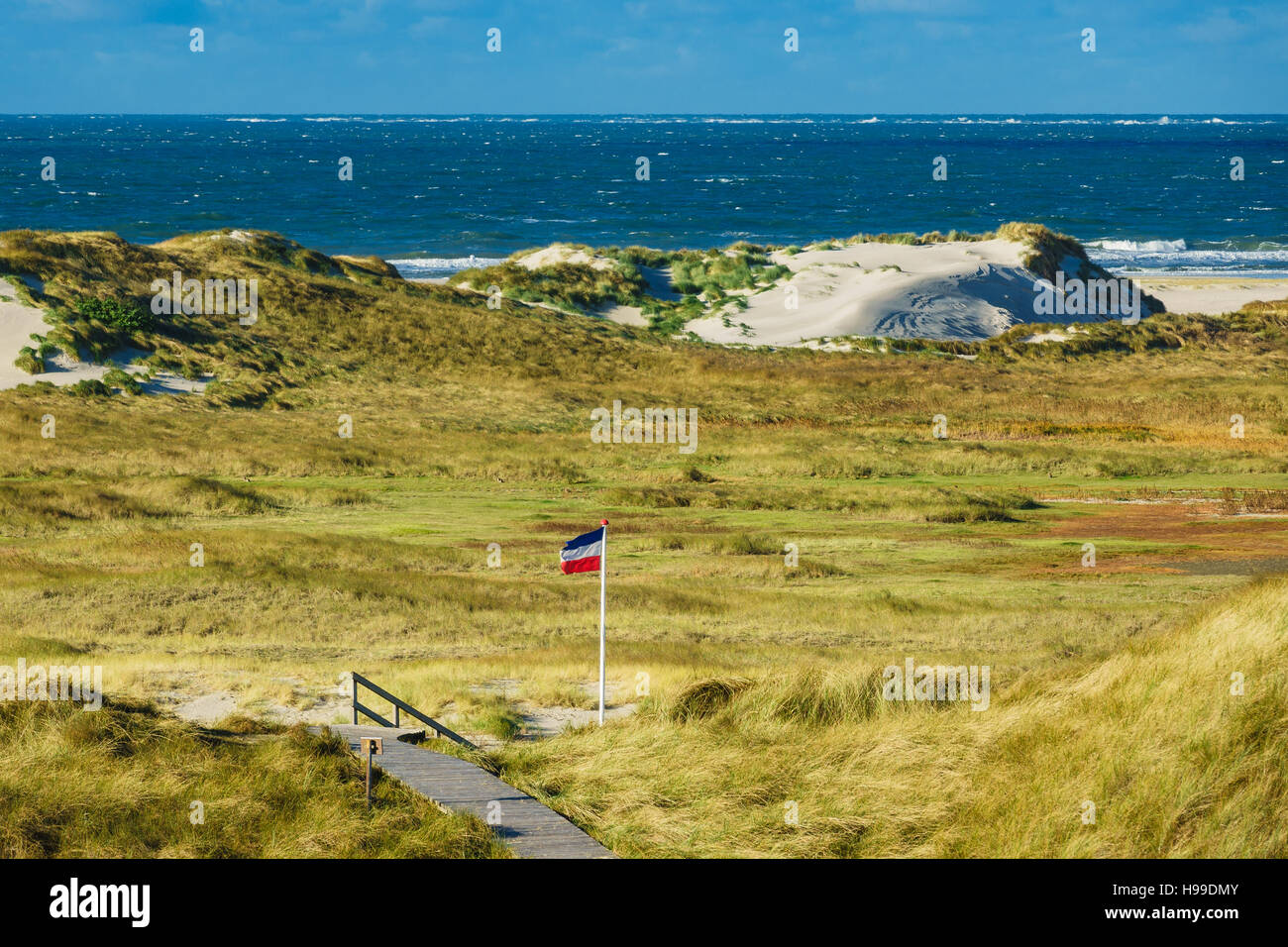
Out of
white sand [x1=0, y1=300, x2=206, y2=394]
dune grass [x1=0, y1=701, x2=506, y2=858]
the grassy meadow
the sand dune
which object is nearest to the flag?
the grassy meadow

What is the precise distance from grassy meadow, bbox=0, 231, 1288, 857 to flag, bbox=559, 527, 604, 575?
2.01 m

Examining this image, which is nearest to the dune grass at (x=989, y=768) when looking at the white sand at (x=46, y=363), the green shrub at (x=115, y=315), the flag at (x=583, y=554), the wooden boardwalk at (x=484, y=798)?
the wooden boardwalk at (x=484, y=798)

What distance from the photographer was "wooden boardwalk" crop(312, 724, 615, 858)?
11.8 metres

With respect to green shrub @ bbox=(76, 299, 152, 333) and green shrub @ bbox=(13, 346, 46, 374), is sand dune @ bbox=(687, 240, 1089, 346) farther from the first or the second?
green shrub @ bbox=(13, 346, 46, 374)

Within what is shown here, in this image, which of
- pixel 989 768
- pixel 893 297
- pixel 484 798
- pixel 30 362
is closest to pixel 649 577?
pixel 989 768

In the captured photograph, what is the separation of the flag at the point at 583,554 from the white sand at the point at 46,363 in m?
37.7

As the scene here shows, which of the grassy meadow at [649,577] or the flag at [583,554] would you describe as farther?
the flag at [583,554]

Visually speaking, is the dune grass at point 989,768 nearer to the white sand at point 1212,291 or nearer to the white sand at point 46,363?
the white sand at point 46,363

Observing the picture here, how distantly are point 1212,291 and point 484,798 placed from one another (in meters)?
90.4

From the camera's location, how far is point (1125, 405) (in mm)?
54375

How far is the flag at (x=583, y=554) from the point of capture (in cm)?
1700
